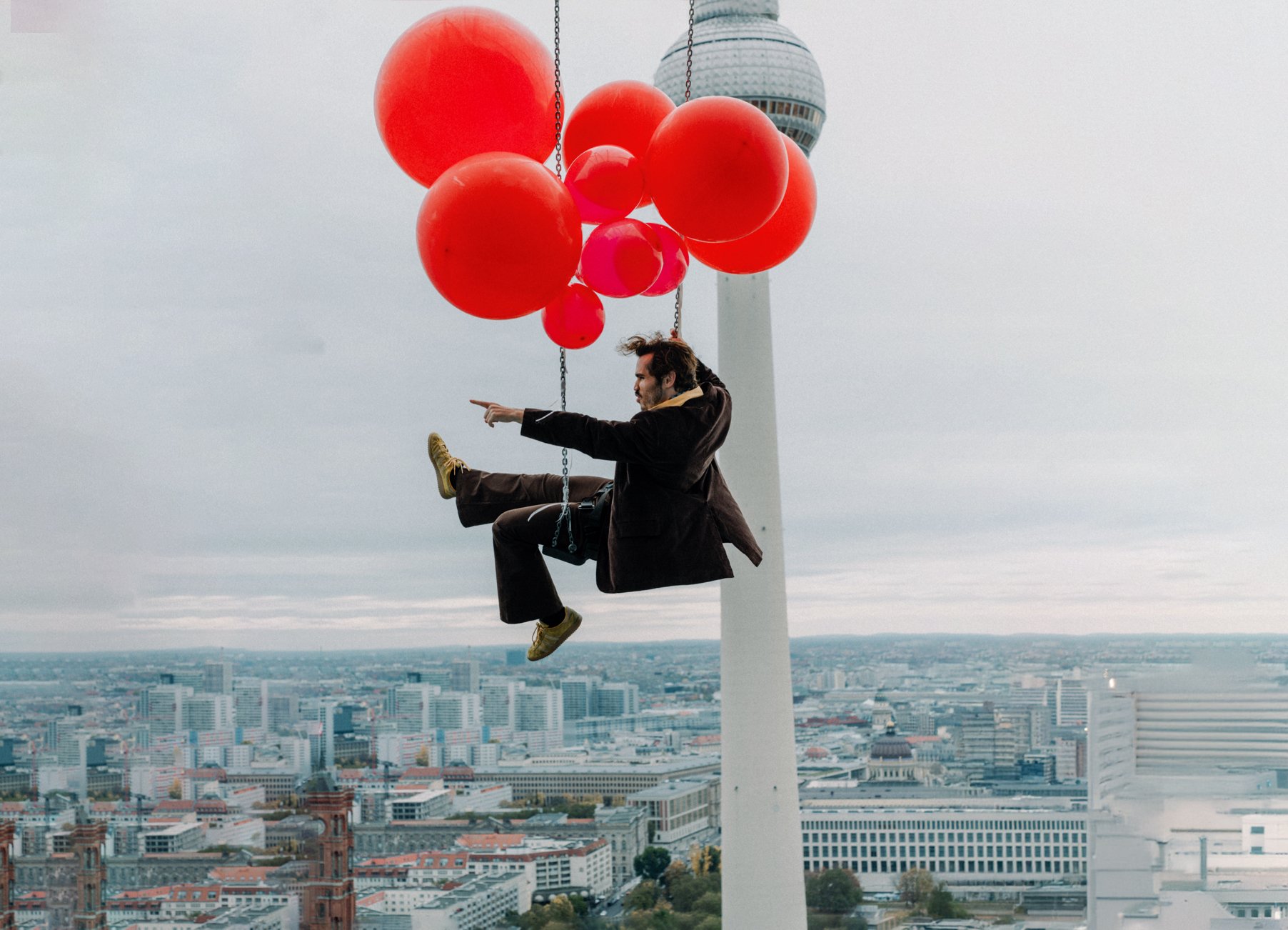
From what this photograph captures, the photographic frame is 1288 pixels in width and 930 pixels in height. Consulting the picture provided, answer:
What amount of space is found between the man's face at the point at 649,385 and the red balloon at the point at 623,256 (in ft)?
0.69

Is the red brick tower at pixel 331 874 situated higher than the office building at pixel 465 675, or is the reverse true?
the office building at pixel 465 675

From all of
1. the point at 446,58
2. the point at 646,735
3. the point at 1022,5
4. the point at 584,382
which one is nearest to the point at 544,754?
the point at 646,735

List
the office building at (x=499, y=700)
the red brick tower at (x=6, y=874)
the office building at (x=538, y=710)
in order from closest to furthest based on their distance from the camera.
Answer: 1. the red brick tower at (x=6, y=874)
2. the office building at (x=499, y=700)
3. the office building at (x=538, y=710)

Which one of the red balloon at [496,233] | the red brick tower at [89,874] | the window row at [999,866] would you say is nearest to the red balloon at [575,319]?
the red balloon at [496,233]

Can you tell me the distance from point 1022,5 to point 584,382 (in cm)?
1117

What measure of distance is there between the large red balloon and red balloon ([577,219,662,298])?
0.11 m

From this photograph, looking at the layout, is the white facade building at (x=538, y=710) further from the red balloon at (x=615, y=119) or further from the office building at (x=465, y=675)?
the red balloon at (x=615, y=119)

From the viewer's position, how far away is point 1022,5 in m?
13.5

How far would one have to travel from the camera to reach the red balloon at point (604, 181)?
2.54 meters

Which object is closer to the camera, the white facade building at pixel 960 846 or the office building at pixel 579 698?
the white facade building at pixel 960 846

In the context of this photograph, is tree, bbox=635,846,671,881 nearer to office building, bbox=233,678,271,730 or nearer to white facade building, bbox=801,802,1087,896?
white facade building, bbox=801,802,1087,896

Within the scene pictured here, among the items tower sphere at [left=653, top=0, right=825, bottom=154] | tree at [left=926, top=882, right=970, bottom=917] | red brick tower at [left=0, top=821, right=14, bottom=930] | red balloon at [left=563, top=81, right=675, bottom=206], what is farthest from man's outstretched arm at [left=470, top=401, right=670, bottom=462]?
tree at [left=926, top=882, right=970, bottom=917]

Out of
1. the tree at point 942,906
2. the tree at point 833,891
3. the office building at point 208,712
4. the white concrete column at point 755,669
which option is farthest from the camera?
the office building at point 208,712

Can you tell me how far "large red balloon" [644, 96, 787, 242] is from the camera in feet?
8.02
